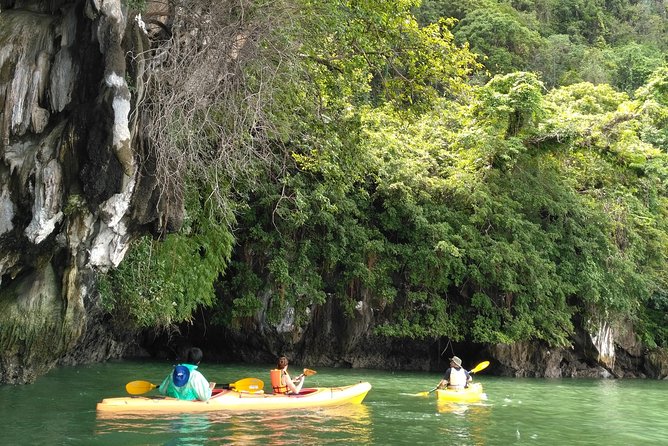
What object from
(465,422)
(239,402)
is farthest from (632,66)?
(239,402)

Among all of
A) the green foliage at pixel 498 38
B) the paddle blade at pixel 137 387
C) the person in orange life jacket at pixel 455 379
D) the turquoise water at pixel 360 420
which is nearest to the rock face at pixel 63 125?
the turquoise water at pixel 360 420

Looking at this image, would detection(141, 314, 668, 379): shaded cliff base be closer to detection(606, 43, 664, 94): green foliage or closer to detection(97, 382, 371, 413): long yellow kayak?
detection(97, 382, 371, 413): long yellow kayak

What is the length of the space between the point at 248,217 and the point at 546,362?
8.54 meters

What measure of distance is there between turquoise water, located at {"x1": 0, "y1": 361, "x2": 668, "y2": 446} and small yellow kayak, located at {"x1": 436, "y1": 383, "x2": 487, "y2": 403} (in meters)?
0.17

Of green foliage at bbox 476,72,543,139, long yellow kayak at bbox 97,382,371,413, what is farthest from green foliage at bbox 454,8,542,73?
long yellow kayak at bbox 97,382,371,413

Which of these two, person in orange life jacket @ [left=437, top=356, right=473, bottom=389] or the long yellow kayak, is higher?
person in orange life jacket @ [left=437, top=356, right=473, bottom=389]

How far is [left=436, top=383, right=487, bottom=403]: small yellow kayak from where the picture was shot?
39.4 ft

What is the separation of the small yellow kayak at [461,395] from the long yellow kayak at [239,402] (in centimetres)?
131

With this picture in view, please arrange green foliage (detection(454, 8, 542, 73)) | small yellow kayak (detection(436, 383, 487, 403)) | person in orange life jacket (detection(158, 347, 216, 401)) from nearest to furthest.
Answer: person in orange life jacket (detection(158, 347, 216, 401)), small yellow kayak (detection(436, 383, 487, 403)), green foliage (detection(454, 8, 542, 73))

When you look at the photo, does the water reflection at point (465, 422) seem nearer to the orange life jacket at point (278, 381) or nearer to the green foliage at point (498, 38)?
the orange life jacket at point (278, 381)

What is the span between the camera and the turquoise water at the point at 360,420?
829cm

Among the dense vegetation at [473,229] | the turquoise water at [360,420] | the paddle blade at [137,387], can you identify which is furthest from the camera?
the dense vegetation at [473,229]

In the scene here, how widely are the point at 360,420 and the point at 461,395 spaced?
2.77m

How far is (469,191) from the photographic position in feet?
63.6
